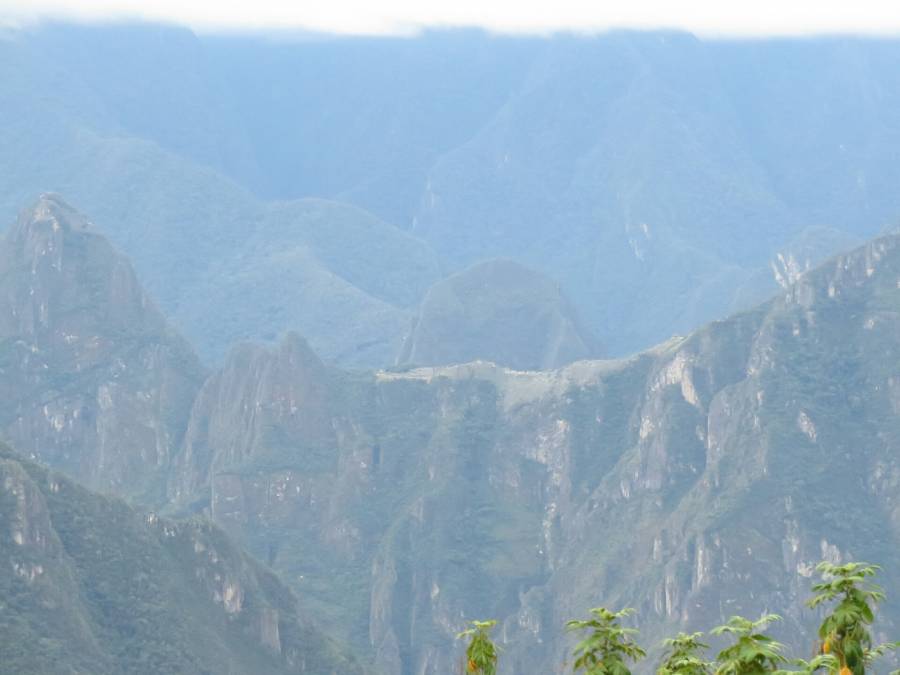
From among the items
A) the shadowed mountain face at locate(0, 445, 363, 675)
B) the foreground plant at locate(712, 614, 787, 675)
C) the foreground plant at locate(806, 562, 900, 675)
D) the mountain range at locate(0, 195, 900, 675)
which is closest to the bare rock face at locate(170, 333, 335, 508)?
the mountain range at locate(0, 195, 900, 675)

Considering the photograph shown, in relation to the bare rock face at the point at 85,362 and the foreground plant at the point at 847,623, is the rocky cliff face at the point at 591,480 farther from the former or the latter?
the foreground plant at the point at 847,623

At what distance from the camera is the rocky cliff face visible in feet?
417

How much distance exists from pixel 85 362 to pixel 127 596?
67.7 metres

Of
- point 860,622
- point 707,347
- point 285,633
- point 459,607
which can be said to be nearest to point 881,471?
point 707,347

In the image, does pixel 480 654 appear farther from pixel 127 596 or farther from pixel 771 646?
pixel 127 596

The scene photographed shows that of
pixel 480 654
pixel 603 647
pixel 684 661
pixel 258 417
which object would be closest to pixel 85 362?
pixel 258 417

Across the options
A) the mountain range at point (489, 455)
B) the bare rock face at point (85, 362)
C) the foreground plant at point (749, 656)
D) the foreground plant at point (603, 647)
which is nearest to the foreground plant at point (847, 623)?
the foreground plant at point (749, 656)

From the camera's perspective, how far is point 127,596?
10138 cm

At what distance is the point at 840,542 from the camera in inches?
4934

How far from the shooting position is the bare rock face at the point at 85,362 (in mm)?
162625

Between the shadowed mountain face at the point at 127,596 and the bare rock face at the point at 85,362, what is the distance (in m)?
48.8

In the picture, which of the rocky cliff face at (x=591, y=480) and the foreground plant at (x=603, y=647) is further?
the rocky cliff face at (x=591, y=480)

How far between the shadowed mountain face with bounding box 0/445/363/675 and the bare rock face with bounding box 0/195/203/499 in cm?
4876

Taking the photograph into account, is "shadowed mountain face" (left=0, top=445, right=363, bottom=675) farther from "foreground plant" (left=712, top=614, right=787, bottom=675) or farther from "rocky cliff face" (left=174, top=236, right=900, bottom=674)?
"foreground plant" (left=712, top=614, right=787, bottom=675)
